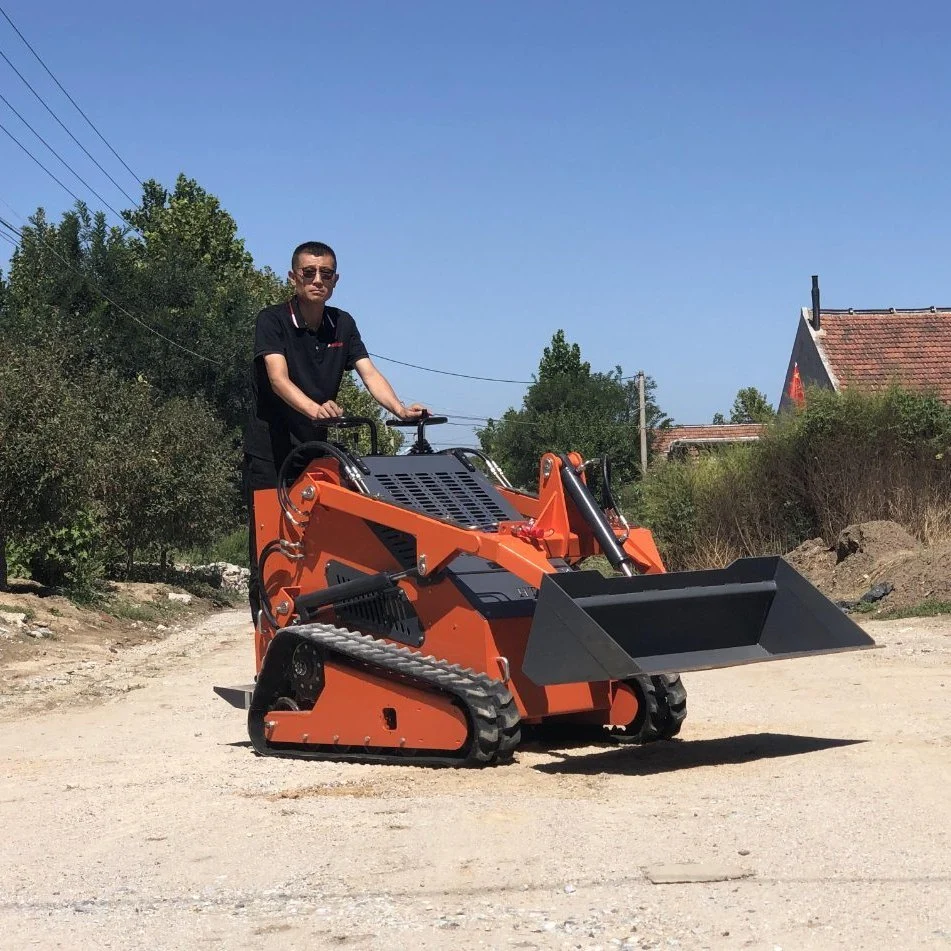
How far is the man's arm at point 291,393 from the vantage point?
7.73 metres

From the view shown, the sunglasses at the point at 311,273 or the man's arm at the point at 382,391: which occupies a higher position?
the sunglasses at the point at 311,273

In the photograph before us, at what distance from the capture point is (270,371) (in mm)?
8062

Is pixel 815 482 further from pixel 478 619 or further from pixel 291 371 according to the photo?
pixel 478 619

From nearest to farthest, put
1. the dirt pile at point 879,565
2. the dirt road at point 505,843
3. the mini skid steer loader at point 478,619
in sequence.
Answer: the dirt road at point 505,843
the mini skid steer loader at point 478,619
the dirt pile at point 879,565

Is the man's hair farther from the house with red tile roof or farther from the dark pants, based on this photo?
the house with red tile roof

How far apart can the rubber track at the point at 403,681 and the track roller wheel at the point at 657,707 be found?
949 millimetres

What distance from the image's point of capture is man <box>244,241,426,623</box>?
27.1 feet

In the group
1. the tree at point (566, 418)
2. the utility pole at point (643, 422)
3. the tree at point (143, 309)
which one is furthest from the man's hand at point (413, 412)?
the tree at point (566, 418)

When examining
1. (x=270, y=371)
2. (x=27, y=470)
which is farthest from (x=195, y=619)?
(x=270, y=371)

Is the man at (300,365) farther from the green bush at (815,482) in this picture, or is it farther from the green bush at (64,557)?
the green bush at (64,557)

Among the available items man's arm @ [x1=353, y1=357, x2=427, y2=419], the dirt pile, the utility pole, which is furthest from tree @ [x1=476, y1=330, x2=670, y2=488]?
man's arm @ [x1=353, y1=357, x2=427, y2=419]

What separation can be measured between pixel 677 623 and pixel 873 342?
30.9m

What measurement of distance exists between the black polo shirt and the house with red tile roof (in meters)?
26.3

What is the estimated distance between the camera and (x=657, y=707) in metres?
7.51
